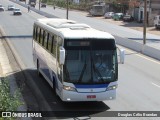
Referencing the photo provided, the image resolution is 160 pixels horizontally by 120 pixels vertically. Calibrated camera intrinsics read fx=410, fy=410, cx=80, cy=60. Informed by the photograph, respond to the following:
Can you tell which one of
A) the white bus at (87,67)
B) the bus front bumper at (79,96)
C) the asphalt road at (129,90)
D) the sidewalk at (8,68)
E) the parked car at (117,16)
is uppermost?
Answer: the parked car at (117,16)

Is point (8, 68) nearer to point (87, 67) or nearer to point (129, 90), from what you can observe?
point (129, 90)

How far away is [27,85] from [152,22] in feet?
193

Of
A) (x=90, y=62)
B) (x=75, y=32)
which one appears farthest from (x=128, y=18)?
(x=90, y=62)

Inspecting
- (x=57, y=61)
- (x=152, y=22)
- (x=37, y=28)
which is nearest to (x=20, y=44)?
(x=37, y=28)

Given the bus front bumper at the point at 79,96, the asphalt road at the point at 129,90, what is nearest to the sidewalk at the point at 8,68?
the asphalt road at the point at 129,90

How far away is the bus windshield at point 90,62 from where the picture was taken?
1435 cm

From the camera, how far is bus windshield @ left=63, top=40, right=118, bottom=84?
47.1ft

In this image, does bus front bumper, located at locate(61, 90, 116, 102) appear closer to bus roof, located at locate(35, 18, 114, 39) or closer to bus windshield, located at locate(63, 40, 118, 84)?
bus windshield, located at locate(63, 40, 118, 84)

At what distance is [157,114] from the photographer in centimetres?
1435

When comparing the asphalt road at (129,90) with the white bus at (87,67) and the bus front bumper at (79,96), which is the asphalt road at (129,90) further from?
the white bus at (87,67)

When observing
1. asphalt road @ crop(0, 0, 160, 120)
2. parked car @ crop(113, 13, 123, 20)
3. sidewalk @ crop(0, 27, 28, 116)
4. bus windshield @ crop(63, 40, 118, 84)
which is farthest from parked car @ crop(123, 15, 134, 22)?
bus windshield @ crop(63, 40, 118, 84)

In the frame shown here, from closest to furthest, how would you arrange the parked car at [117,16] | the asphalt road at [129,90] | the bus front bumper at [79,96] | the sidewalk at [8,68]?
the bus front bumper at [79,96]
the asphalt road at [129,90]
the sidewalk at [8,68]
the parked car at [117,16]

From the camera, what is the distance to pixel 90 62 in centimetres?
1443

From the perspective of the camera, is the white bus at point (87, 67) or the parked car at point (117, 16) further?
the parked car at point (117, 16)
